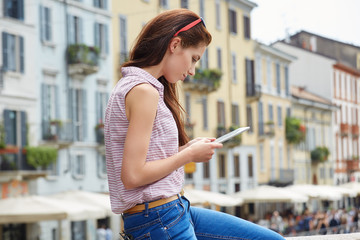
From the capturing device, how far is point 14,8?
73.7 feet

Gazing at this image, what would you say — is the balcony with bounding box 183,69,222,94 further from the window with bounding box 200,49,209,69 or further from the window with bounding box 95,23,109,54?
the window with bounding box 95,23,109,54

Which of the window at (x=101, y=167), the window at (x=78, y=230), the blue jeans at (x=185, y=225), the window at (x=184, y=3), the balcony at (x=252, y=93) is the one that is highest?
the window at (x=184, y=3)

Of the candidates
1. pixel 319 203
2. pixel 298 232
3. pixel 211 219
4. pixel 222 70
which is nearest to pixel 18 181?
pixel 298 232

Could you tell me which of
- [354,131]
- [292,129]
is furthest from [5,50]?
[354,131]

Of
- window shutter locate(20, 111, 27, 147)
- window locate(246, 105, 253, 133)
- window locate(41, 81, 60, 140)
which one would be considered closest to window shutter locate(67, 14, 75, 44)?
window locate(41, 81, 60, 140)

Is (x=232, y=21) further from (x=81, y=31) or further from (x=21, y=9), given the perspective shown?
(x=21, y=9)

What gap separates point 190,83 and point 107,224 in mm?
9825

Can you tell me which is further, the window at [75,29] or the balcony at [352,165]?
the balcony at [352,165]

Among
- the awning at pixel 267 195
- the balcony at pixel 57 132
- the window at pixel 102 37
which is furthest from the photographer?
the awning at pixel 267 195

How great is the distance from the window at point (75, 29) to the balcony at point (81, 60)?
50 centimetres

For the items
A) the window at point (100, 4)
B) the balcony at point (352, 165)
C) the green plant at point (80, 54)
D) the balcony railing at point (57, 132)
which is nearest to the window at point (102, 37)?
the window at point (100, 4)

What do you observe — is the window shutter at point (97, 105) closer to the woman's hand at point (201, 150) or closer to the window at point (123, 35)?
the window at point (123, 35)

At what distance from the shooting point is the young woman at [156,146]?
2355 mm

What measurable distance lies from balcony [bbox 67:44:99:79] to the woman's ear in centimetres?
2239
